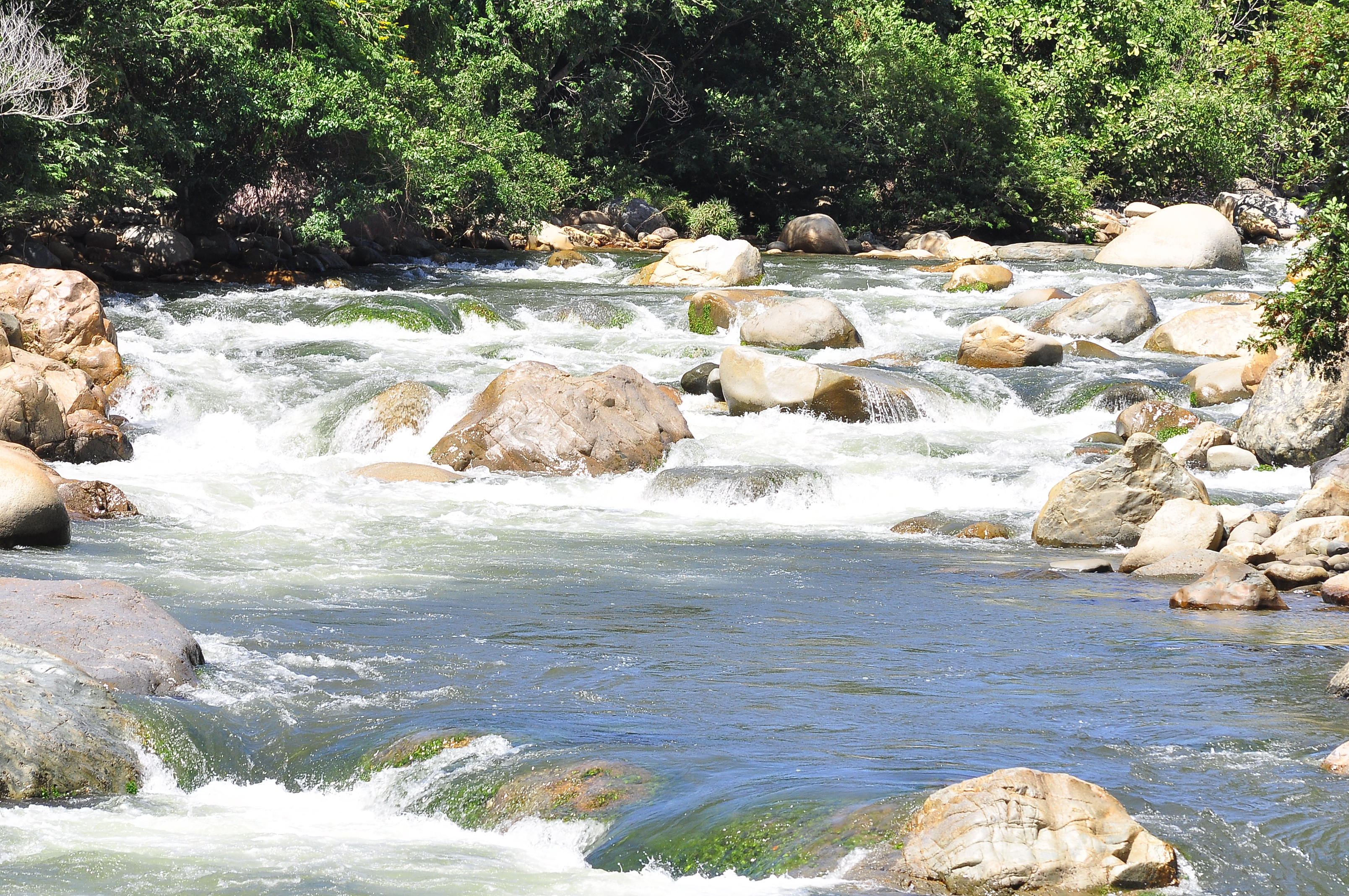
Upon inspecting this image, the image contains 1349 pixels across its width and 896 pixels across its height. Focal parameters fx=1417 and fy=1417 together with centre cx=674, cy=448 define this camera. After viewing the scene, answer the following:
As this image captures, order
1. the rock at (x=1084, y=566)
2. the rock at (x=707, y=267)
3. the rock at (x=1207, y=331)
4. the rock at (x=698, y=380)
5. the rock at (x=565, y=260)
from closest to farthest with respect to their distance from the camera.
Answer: the rock at (x=1084, y=566) < the rock at (x=698, y=380) < the rock at (x=1207, y=331) < the rock at (x=707, y=267) < the rock at (x=565, y=260)

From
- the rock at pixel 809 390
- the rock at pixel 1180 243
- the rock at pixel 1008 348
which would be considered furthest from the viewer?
the rock at pixel 1180 243

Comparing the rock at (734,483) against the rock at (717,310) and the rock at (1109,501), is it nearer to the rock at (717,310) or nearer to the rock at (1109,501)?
the rock at (1109,501)

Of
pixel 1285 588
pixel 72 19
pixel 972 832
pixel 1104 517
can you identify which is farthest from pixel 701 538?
pixel 72 19

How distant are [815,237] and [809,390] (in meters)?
16.0

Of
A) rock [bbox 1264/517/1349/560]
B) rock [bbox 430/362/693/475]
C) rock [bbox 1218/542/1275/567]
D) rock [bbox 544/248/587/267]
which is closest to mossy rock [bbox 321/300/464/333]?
rock [bbox 430/362/693/475]

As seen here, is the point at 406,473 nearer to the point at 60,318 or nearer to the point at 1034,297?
the point at 60,318

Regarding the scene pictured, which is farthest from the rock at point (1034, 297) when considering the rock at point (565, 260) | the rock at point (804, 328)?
the rock at point (565, 260)

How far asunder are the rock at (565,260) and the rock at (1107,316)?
10001mm

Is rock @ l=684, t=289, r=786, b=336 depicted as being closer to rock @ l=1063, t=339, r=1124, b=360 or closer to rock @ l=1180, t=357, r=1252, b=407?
rock @ l=1063, t=339, r=1124, b=360

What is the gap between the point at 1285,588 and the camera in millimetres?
9305

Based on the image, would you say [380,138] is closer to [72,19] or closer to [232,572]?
[72,19]

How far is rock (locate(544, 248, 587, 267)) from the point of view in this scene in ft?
87.4

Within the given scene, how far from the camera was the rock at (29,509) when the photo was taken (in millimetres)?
9461

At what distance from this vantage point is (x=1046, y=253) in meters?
29.3
